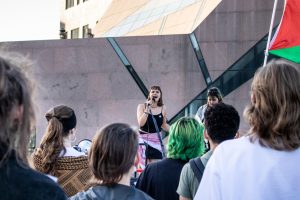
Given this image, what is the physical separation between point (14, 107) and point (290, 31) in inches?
300

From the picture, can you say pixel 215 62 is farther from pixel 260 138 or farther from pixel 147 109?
pixel 260 138

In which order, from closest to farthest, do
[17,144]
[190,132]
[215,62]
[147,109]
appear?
[17,144], [190,132], [147,109], [215,62]

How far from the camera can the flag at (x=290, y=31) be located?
8758 millimetres

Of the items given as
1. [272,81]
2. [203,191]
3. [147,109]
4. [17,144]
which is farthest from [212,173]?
[147,109]

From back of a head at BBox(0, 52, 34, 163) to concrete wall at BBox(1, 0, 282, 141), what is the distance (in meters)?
10.8

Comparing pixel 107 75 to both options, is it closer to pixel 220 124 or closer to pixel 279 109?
pixel 220 124

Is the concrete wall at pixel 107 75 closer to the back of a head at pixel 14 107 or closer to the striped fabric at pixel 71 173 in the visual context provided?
the striped fabric at pixel 71 173

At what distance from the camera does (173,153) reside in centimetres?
414

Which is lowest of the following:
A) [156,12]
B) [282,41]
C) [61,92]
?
[61,92]

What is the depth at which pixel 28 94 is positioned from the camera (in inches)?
70.2

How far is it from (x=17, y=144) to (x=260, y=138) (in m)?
1.21

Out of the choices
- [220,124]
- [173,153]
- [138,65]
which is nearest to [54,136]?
[173,153]

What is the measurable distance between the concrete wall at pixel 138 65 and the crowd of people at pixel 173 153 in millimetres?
8347

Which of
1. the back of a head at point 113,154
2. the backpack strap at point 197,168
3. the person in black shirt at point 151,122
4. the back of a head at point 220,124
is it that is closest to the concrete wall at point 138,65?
the person in black shirt at point 151,122
